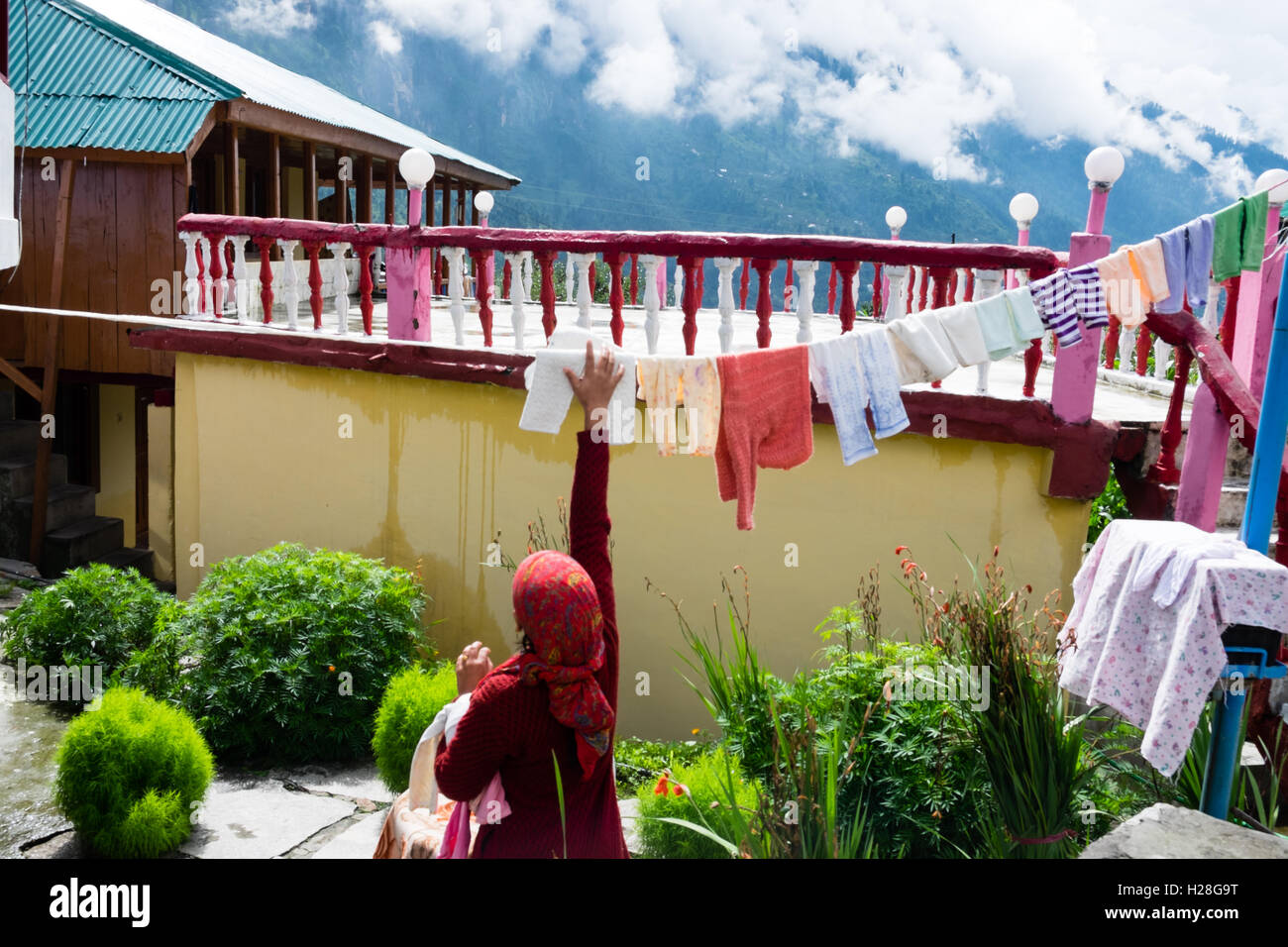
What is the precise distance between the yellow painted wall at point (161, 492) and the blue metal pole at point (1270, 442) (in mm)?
7804

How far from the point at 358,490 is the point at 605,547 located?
13.6 feet

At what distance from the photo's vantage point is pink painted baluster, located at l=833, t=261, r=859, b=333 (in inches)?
206

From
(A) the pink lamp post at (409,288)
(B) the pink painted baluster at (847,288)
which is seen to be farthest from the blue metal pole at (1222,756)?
(A) the pink lamp post at (409,288)

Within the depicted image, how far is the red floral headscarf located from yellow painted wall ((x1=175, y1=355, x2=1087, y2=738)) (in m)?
3.08

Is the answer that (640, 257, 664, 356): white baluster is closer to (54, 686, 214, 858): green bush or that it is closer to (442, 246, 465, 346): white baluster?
(442, 246, 465, 346): white baluster

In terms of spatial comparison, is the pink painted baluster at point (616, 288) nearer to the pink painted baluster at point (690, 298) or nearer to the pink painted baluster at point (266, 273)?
the pink painted baluster at point (690, 298)

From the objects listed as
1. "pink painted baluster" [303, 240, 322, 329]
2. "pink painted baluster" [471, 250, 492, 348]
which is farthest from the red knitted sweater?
"pink painted baluster" [303, 240, 322, 329]

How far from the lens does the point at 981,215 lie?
255ft

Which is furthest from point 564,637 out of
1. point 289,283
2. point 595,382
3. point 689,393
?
point 289,283

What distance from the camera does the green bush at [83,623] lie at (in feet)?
20.3

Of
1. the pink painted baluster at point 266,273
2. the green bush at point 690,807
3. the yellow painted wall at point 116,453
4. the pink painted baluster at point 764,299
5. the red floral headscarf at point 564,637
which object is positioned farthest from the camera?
the yellow painted wall at point 116,453

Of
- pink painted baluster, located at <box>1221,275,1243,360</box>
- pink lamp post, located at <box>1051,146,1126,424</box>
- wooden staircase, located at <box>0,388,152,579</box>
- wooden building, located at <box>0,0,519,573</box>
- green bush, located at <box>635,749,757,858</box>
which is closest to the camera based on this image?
green bush, located at <box>635,749,757,858</box>

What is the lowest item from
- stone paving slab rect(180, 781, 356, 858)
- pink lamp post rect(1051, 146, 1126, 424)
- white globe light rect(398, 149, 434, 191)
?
stone paving slab rect(180, 781, 356, 858)

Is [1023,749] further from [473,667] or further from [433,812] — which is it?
[433,812]
